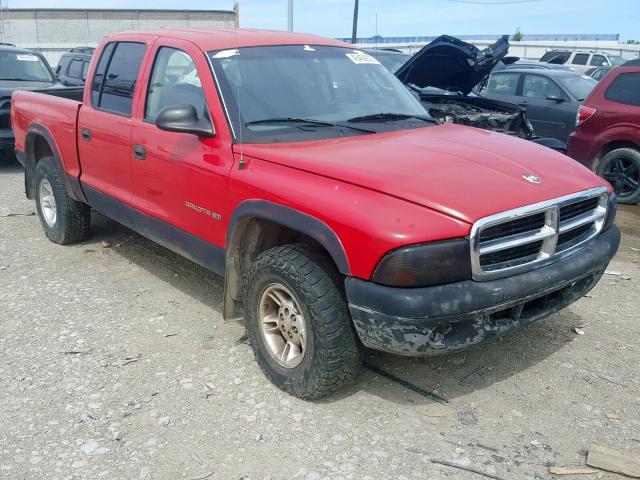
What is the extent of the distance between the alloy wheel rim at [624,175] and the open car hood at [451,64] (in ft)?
6.37

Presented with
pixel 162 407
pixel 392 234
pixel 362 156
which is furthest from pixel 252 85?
pixel 162 407

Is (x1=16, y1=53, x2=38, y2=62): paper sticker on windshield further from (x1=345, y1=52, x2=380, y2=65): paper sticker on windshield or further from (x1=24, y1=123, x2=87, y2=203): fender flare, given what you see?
(x1=345, y1=52, x2=380, y2=65): paper sticker on windshield

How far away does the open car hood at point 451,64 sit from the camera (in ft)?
26.1

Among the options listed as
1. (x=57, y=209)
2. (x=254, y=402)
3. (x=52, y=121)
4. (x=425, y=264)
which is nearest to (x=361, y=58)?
(x=425, y=264)

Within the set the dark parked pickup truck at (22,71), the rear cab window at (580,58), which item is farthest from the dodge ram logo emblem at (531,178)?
the rear cab window at (580,58)

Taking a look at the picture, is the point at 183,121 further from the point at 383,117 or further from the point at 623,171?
the point at 623,171

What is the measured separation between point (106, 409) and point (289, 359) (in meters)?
1.01

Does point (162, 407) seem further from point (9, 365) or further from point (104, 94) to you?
point (104, 94)

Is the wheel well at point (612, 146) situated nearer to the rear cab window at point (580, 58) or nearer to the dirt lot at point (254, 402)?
the dirt lot at point (254, 402)

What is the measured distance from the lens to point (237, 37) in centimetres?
432

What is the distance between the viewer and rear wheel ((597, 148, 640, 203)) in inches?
300

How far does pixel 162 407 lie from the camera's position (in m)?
3.43

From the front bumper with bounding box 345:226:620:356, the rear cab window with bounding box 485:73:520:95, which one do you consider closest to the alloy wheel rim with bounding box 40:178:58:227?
the front bumper with bounding box 345:226:620:356

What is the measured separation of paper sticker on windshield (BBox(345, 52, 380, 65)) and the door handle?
159cm
